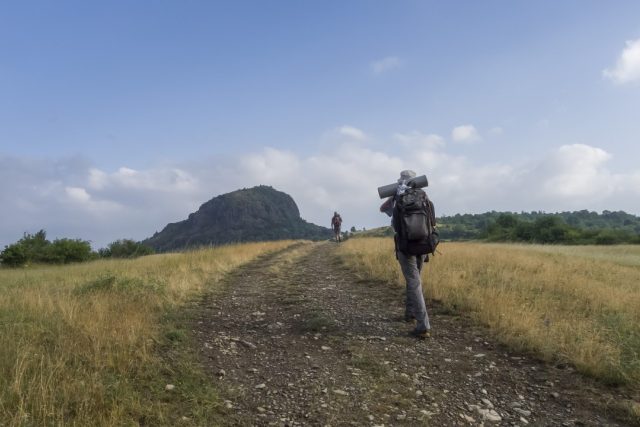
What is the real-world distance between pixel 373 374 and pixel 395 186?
3.17 meters

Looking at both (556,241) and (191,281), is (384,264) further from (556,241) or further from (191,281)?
(556,241)

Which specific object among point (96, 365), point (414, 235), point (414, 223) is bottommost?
point (96, 365)

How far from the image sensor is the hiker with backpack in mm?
6316

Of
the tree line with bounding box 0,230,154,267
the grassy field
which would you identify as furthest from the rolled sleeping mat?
the tree line with bounding box 0,230,154,267

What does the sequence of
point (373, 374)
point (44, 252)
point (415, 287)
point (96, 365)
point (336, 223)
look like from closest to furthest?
point (96, 365), point (373, 374), point (415, 287), point (44, 252), point (336, 223)

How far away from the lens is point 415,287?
645cm

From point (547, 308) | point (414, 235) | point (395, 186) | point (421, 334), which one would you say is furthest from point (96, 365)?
point (547, 308)

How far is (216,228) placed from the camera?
17700 centimetres

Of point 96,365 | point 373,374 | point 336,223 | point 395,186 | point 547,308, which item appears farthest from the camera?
point 336,223

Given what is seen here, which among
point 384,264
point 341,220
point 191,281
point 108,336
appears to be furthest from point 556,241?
point 108,336

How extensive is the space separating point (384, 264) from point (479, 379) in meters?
7.41

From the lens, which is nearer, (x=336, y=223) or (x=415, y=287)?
(x=415, y=287)

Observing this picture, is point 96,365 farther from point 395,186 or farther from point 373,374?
point 395,186

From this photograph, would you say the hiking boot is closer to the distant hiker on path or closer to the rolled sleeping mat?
the rolled sleeping mat
